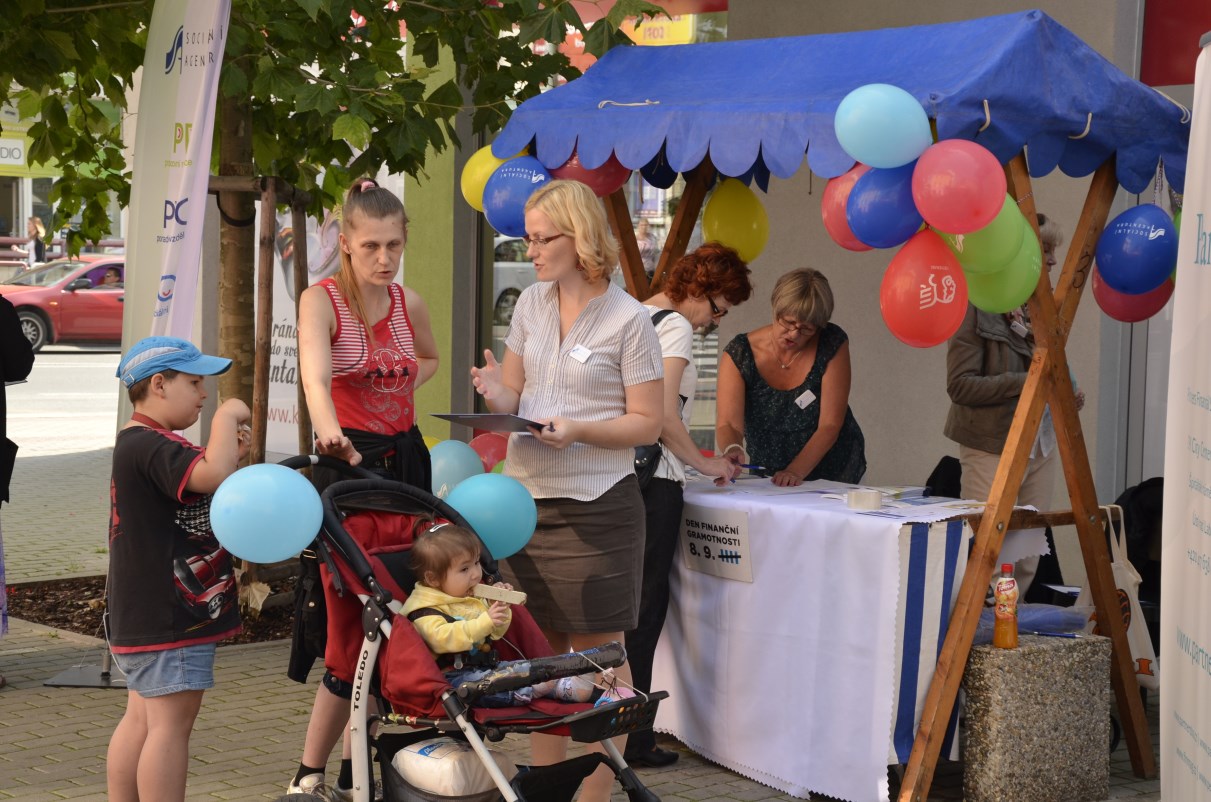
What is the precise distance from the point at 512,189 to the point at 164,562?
8.27ft

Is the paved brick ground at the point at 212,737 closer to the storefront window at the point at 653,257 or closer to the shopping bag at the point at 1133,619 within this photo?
the shopping bag at the point at 1133,619

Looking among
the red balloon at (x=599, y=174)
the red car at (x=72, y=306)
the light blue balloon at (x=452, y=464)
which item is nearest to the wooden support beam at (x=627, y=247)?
the red balloon at (x=599, y=174)

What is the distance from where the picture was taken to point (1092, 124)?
5.17 meters

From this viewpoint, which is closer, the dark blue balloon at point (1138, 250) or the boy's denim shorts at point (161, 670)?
the boy's denim shorts at point (161, 670)

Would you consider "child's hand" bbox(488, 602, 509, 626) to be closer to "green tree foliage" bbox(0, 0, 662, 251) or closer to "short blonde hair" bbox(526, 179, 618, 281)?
"short blonde hair" bbox(526, 179, 618, 281)

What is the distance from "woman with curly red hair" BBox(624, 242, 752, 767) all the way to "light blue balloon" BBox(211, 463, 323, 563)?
170cm

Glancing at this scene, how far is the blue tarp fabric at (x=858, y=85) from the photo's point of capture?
4.93 m

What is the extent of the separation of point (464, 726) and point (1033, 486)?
3.65m

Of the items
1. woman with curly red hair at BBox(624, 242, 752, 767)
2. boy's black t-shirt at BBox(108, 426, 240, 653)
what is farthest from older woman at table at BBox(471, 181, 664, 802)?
boy's black t-shirt at BBox(108, 426, 240, 653)

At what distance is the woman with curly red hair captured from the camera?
5.54 m

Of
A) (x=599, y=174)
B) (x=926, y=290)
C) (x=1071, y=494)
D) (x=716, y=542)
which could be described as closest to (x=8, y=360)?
(x=599, y=174)

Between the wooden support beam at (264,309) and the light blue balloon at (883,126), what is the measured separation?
3396mm

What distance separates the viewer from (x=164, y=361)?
412 cm

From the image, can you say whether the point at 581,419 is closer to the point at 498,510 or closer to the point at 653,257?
the point at 498,510
